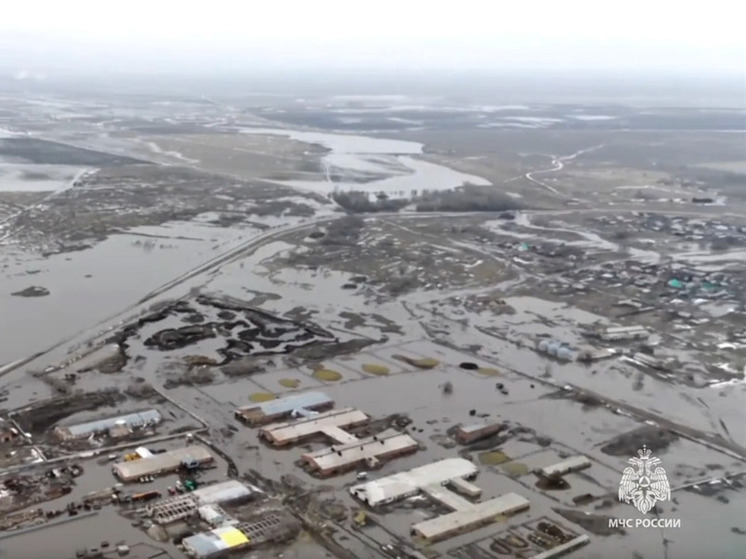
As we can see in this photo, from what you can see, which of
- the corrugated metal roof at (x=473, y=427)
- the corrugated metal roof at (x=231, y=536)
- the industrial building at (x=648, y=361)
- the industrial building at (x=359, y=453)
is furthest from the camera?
the industrial building at (x=648, y=361)

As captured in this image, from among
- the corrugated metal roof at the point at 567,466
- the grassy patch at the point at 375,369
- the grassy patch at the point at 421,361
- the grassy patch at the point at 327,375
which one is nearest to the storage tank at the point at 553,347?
the grassy patch at the point at 421,361

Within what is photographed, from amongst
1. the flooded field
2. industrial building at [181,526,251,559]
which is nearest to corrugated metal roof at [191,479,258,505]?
the flooded field

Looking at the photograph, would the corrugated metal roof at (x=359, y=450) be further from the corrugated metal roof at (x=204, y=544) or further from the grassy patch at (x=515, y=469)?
the corrugated metal roof at (x=204, y=544)

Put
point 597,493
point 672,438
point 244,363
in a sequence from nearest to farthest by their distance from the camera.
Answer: point 597,493
point 672,438
point 244,363

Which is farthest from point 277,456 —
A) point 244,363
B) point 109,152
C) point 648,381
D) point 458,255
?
point 109,152

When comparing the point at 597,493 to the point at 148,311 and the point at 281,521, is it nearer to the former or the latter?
the point at 281,521

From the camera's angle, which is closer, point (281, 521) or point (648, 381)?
point (281, 521)

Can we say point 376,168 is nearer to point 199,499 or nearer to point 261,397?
point 261,397

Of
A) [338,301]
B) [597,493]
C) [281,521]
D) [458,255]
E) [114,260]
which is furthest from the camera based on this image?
[458,255]
